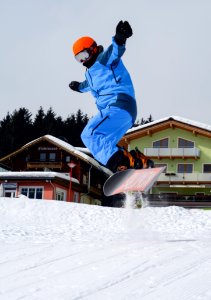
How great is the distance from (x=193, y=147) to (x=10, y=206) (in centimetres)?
1858

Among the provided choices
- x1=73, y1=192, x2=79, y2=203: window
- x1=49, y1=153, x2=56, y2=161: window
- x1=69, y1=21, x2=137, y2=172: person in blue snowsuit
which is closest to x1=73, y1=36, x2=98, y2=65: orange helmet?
x1=69, y1=21, x2=137, y2=172: person in blue snowsuit

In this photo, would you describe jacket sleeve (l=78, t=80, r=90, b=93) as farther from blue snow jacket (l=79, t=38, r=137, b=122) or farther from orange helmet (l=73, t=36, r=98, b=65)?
orange helmet (l=73, t=36, r=98, b=65)

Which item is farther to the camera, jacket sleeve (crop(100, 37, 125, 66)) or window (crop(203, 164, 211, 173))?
window (crop(203, 164, 211, 173))

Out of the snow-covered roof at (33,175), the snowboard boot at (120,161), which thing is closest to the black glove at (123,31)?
the snowboard boot at (120,161)

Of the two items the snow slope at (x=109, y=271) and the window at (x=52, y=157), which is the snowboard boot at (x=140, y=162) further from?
the window at (x=52, y=157)

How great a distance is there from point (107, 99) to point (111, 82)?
23 centimetres

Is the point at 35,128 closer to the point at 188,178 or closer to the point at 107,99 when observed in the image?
the point at 188,178

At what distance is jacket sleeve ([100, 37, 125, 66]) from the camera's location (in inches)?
264

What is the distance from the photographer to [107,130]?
7133mm

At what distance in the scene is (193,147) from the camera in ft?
124

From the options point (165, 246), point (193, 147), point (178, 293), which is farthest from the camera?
point (193, 147)

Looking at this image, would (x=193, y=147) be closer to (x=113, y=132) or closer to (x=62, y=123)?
(x=62, y=123)

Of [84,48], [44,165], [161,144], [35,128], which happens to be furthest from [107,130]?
[35,128]

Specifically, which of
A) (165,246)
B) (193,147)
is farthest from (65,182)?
(165,246)
